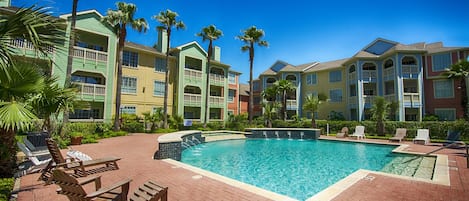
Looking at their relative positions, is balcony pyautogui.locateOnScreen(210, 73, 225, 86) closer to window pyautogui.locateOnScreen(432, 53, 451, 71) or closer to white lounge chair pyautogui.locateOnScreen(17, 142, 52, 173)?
window pyautogui.locateOnScreen(432, 53, 451, 71)

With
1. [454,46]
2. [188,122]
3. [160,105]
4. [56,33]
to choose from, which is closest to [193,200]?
[56,33]

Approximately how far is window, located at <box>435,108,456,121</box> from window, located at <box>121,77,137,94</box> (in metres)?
33.8

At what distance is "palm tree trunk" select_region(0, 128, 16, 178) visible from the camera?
6.28 meters

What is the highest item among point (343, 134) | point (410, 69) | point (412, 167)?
point (410, 69)

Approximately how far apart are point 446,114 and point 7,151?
113ft

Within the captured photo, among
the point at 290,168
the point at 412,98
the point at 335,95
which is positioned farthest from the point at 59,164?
the point at 335,95

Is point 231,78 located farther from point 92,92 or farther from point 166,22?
point 92,92

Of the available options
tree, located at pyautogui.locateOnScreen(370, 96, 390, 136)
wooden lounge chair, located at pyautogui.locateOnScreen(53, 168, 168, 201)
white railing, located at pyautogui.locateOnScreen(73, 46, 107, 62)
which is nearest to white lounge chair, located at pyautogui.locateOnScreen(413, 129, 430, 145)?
tree, located at pyautogui.locateOnScreen(370, 96, 390, 136)

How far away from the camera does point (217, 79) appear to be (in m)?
33.8

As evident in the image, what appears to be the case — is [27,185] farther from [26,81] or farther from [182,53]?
[182,53]

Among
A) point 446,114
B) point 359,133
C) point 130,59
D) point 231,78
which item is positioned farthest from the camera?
point 231,78

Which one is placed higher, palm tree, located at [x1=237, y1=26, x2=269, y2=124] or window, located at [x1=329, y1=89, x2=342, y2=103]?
palm tree, located at [x1=237, y1=26, x2=269, y2=124]

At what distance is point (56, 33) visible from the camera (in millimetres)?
4523

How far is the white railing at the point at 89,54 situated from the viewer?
2152 cm
